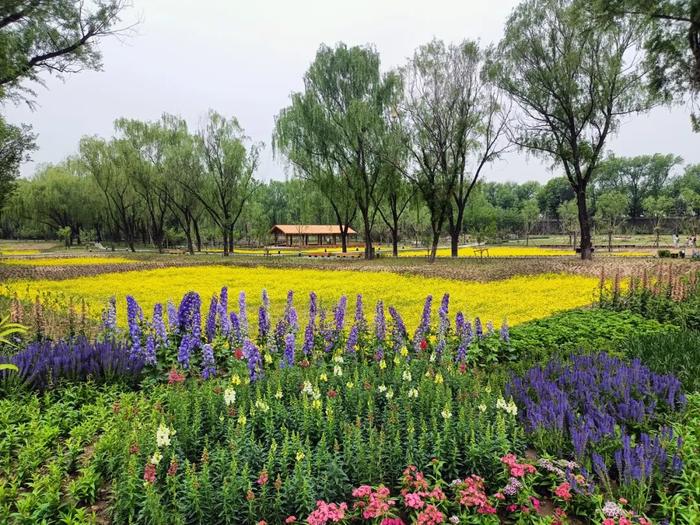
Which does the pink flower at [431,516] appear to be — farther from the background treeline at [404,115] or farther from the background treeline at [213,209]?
the background treeline at [213,209]

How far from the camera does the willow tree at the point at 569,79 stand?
2180cm

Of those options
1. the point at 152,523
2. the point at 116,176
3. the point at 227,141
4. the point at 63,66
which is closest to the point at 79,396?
the point at 152,523

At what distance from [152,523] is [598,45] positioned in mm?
27015

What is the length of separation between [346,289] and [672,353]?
10865mm

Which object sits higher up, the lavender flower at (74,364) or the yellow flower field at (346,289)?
the lavender flower at (74,364)

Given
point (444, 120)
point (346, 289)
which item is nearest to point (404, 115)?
point (444, 120)

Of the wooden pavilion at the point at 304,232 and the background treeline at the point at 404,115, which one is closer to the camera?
the background treeline at the point at 404,115

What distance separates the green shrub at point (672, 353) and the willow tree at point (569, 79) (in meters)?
18.9

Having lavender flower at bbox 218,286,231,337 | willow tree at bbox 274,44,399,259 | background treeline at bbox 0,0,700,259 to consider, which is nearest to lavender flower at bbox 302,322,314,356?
lavender flower at bbox 218,286,231,337

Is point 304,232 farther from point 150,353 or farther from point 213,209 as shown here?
point 150,353

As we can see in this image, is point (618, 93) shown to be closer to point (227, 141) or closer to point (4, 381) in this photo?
point (4, 381)

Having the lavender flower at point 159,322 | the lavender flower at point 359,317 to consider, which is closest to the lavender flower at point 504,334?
the lavender flower at point 359,317

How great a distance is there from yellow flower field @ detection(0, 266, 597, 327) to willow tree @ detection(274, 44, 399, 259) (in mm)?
12078

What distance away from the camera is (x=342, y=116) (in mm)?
30312
